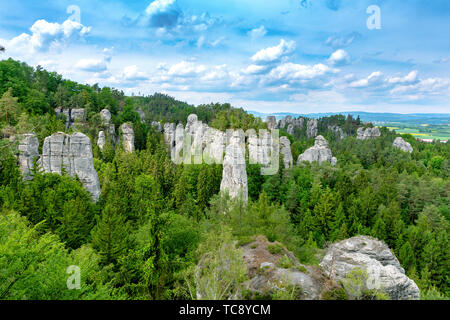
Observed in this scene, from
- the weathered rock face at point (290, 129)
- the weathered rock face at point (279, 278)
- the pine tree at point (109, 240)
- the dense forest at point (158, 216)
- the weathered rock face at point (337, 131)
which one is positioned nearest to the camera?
the weathered rock face at point (279, 278)

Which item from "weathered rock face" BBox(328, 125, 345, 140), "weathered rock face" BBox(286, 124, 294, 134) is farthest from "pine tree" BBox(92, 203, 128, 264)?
"weathered rock face" BBox(286, 124, 294, 134)

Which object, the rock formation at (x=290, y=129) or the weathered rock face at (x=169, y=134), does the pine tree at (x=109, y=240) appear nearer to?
the weathered rock face at (x=169, y=134)

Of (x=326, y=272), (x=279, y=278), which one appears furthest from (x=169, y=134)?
(x=279, y=278)

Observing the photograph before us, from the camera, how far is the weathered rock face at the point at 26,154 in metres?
28.8

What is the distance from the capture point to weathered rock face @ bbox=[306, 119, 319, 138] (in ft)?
393

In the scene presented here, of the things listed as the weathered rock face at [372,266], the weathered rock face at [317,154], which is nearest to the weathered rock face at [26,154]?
the weathered rock face at [372,266]

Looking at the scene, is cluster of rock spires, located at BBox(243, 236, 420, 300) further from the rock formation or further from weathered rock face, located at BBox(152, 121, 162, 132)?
the rock formation

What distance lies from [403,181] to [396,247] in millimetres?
18815

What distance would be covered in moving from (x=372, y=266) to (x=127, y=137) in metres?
50.5

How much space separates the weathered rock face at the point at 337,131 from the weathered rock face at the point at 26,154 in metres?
107

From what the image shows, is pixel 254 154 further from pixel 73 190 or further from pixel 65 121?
pixel 65 121

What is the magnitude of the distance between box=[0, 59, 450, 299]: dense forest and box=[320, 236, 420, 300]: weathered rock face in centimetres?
155

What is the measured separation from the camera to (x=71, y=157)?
101 feet

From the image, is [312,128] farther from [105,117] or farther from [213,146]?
[105,117]
